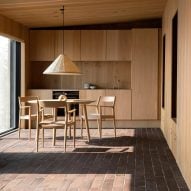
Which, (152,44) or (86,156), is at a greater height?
(152,44)

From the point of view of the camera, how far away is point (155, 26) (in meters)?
10.8

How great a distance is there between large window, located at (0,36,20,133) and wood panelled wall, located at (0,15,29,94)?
12 cm

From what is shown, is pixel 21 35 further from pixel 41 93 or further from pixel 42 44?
pixel 41 93

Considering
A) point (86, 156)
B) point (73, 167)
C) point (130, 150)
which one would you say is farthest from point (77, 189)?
point (130, 150)

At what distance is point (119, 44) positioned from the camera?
10445 millimetres

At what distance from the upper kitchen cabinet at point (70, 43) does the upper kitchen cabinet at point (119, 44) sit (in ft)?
2.54

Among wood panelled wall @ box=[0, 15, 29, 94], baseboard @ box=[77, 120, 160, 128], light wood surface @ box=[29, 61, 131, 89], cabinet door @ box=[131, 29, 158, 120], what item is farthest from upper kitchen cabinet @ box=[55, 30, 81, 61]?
baseboard @ box=[77, 120, 160, 128]

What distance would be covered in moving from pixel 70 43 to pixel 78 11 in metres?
1.80

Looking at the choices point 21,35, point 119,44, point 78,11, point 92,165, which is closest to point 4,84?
point 21,35

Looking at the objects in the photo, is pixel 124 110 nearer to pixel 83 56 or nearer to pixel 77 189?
pixel 83 56

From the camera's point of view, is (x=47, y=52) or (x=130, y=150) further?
(x=47, y=52)

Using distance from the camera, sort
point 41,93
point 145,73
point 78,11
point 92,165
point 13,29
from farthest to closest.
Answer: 1. point 41,93
2. point 145,73
3. point 13,29
4. point 78,11
5. point 92,165

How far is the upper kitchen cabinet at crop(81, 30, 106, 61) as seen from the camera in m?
10.5

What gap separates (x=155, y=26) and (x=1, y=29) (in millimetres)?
4206
